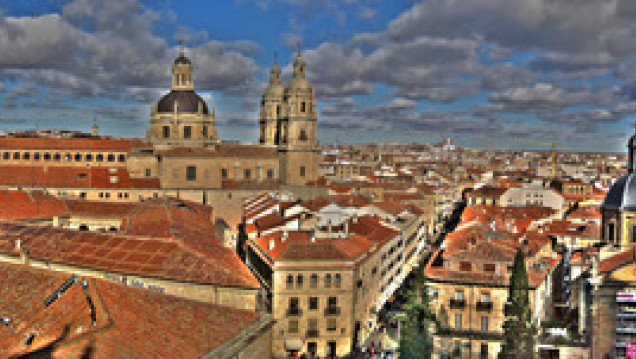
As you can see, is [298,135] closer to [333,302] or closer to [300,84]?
[300,84]

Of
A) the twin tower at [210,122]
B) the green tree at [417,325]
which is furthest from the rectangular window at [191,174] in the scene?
the green tree at [417,325]

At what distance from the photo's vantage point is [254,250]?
47.8 meters

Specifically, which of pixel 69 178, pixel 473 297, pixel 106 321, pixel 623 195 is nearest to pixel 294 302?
pixel 473 297

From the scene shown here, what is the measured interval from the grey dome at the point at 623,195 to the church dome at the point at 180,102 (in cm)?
5929

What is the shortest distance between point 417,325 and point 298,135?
52.1 m

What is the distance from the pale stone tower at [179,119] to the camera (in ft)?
271

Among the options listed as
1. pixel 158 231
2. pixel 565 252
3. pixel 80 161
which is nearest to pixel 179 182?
pixel 80 161

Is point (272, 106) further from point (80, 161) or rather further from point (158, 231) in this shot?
point (158, 231)

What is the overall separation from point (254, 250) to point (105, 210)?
17111 millimetres

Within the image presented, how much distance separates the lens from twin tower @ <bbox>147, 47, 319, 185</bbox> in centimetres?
8269

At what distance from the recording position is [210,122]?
86812mm

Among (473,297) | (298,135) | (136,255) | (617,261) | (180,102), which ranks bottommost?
(473,297)

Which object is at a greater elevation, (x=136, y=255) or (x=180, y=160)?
(x=180, y=160)

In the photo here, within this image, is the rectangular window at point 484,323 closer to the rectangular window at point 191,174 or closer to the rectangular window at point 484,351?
the rectangular window at point 484,351
